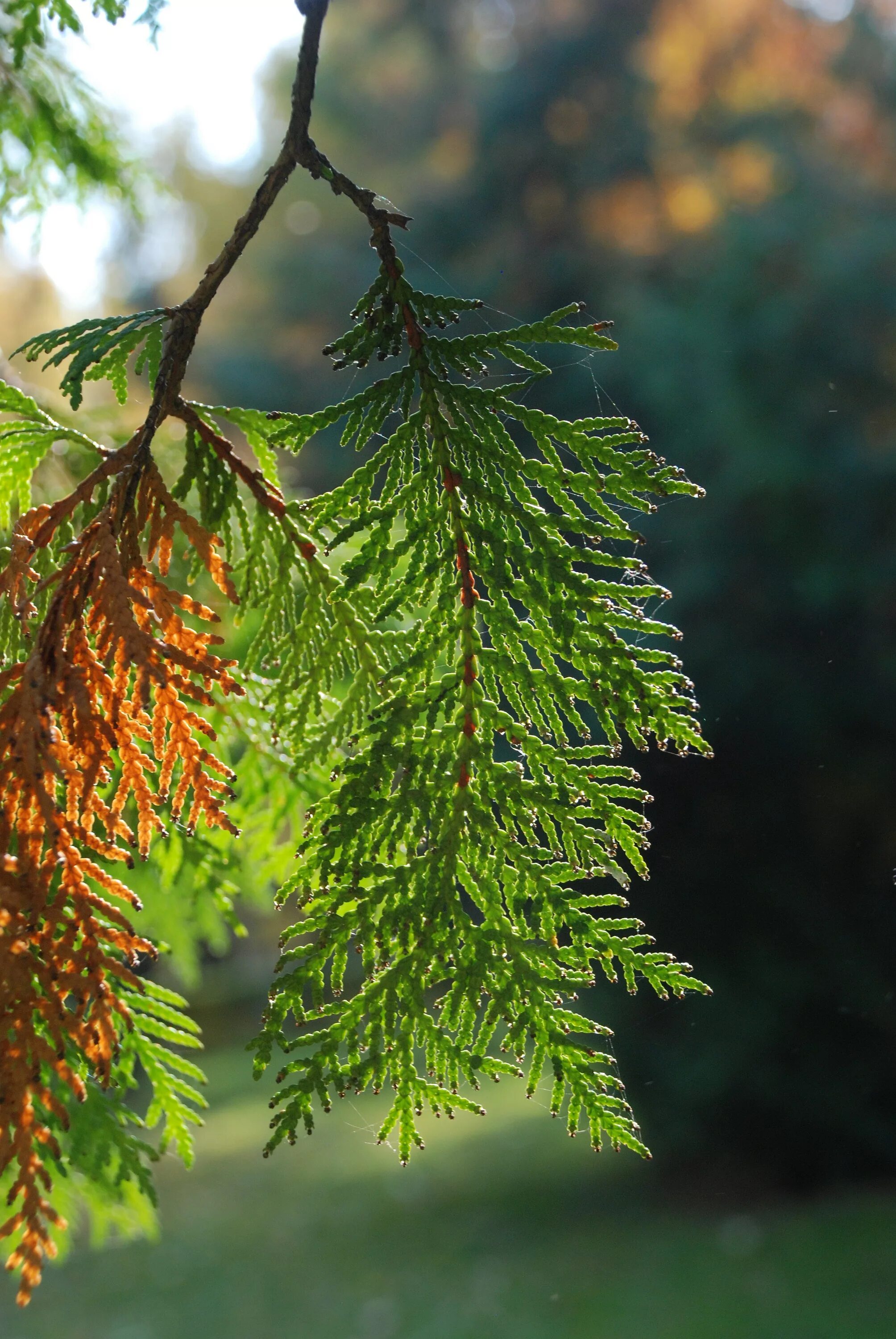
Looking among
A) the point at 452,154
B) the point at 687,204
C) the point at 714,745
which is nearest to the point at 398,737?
the point at 714,745

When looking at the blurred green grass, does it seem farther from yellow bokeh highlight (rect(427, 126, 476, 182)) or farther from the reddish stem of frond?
yellow bokeh highlight (rect(427, 126, 476, 182))

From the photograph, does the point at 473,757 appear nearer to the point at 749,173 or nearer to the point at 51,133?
the point at 51,133

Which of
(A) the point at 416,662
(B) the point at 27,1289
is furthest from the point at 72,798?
(B) the point at 27,1289

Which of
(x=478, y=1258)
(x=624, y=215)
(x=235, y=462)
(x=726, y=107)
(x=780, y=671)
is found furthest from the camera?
(x=624, y=215)

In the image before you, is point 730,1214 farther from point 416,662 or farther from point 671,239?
point 416,662

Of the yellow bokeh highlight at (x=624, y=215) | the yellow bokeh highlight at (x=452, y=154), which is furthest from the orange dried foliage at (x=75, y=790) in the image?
the yellow bokeh highlight at (x=452, y=154)

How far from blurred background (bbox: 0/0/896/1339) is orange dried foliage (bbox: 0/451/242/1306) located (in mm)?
5231

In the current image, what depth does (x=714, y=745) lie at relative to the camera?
745 centimetres

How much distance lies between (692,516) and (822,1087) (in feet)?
13.9

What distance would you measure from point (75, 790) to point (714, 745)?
Answer: 6.81 meters

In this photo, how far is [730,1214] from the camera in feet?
28.6

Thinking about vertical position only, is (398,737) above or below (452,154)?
below

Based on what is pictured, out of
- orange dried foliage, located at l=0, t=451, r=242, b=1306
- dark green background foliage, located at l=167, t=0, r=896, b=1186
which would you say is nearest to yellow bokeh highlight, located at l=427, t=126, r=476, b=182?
dark green background foliage, located at l=167, t=0, r=896, b=1186

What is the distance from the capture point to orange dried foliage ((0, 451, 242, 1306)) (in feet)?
3.14
